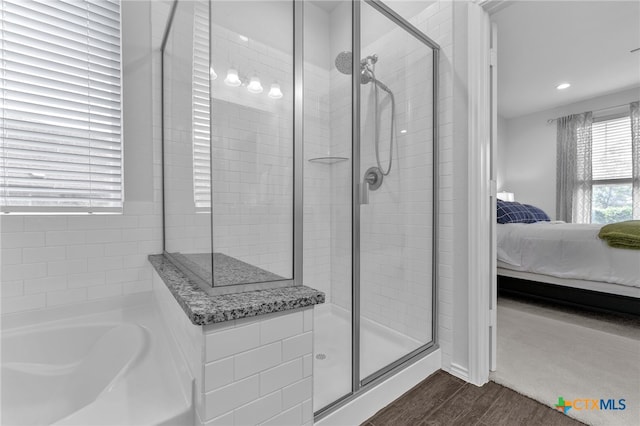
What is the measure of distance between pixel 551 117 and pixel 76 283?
269 inches

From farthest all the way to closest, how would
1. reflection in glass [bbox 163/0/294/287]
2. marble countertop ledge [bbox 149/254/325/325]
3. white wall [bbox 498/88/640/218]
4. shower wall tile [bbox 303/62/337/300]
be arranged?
1. white wall [bbox 498/88/640/218]
2. shower wall tile [bbox 303/62/337/300]
3. reflection in glass [bbox 163/0/294/287]
4. marble countertop ledge [bbox 149/254/325/325]

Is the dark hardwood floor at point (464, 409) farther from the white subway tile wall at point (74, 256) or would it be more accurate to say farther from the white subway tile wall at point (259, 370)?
the white subway tile wall at point (74, 256)

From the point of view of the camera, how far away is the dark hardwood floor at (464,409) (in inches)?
54.0

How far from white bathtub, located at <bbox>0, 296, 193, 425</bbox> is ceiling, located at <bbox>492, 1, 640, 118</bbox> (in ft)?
8.84

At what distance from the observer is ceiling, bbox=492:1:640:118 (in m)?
2.67

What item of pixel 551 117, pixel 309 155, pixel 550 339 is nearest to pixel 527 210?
pixel 550 339

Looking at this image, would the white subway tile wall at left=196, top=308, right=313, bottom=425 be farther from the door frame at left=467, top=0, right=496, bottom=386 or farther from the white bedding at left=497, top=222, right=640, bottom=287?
the white bedding at left=497, top=222, right=640, bottom=287

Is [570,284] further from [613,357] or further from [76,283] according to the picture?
[76,283]

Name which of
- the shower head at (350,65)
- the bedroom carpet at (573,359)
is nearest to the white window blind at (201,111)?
the shower head at (350,65)

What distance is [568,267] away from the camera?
2.74 meters

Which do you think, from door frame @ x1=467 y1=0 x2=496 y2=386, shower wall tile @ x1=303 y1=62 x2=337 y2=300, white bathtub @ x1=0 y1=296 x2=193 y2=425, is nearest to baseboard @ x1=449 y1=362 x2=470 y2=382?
door frame @ x1=467 y1=0 x2=496 y2=386

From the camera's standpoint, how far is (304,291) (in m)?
1.02

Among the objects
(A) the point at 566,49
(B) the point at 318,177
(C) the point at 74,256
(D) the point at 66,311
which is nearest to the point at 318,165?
(B) the point at 318,177

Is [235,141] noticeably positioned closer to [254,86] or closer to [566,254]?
[254,86]
